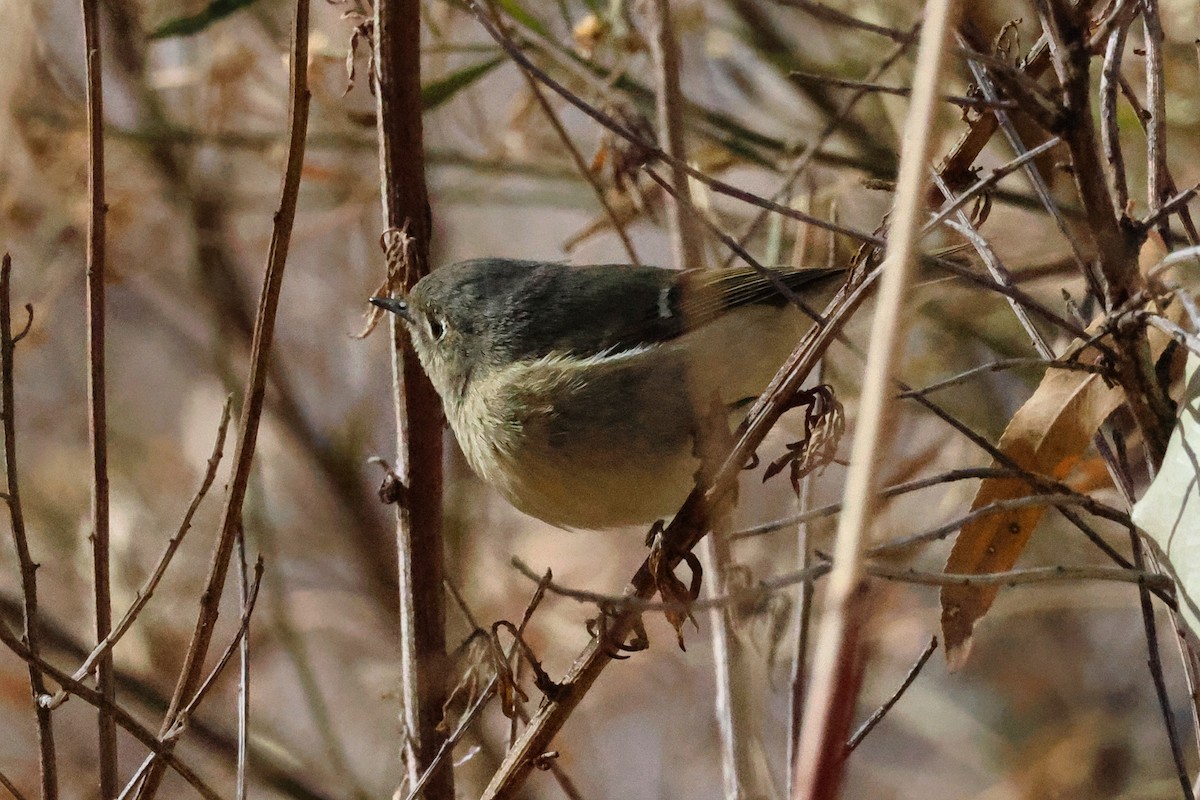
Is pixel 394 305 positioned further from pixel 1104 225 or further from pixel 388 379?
pixel 388 379

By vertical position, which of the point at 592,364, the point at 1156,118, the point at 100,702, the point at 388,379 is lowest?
the point at 100,702

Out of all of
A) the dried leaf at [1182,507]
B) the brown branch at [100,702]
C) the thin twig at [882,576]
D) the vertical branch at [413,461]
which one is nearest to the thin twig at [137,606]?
the brown branch at [100,702]

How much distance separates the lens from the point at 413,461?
153cm

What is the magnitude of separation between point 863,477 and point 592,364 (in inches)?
48.1

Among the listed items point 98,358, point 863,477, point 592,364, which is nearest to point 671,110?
point 592,364

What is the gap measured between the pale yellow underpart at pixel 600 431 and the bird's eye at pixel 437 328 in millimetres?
157

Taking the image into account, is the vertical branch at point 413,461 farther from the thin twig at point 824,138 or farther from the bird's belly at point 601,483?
the thin twig at point 824,138

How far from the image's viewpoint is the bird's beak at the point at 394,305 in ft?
5.59

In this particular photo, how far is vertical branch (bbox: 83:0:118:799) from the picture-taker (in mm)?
1157

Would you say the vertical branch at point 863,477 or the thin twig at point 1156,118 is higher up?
the thin twig at point 1156,118

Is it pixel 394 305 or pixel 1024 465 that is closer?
pixel 1024 465

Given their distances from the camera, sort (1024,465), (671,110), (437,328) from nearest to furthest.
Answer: (1024,465) → (671,110) → (437,328)

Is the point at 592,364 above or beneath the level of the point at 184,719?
above

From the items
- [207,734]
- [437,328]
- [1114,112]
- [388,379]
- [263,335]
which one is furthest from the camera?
[388,379]
